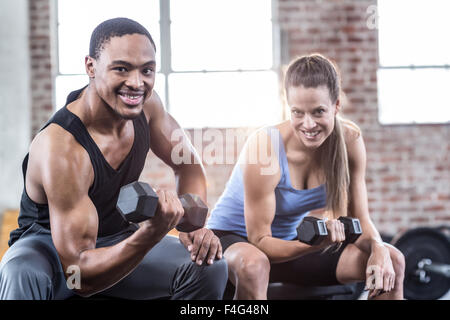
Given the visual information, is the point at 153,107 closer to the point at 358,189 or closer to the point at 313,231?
the point at 313,231

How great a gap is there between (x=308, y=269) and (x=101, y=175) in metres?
0.56

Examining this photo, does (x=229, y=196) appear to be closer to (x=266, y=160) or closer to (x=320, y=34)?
(x=266, y=160)

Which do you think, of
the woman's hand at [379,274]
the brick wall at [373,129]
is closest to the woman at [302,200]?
the woman's hand at [379,274]

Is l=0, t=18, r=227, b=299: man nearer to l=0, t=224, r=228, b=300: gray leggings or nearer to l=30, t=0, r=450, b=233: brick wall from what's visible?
l=0, t=224, r=228, b=300: gray leggings

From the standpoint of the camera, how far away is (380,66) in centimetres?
250

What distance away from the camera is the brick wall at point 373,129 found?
2545 mm

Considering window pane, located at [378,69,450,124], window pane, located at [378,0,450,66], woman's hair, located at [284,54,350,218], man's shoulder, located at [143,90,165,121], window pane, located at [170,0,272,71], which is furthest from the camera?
window pane, located at [378,69,450,124]

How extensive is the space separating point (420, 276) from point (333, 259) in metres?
0.73

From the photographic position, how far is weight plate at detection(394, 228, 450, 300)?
1806 millimetres

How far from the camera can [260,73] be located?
2.12 m

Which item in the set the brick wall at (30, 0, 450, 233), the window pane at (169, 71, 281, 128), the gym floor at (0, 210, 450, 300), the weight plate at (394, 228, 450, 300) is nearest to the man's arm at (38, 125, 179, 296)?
the window pane at (169, 71, 281, 128)

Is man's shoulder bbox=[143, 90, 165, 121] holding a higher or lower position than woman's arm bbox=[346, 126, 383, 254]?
higher

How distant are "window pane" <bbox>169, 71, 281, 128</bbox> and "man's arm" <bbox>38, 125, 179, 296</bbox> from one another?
73cm

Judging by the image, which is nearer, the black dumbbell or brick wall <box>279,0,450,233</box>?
the black dumbbell
